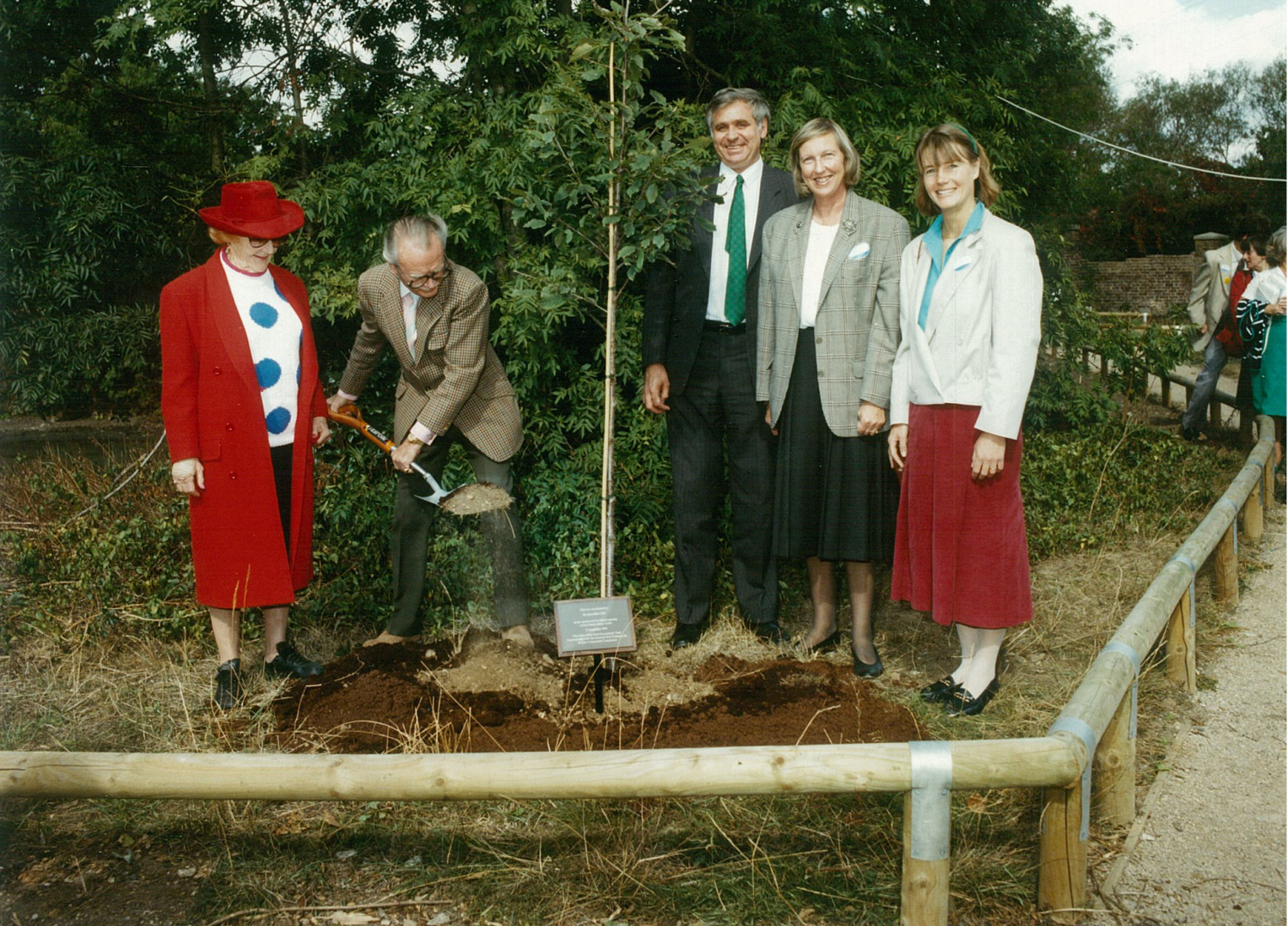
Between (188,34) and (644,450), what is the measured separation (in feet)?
12.3

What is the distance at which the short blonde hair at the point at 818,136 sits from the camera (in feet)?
13.1

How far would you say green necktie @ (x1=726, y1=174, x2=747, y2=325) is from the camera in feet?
14.3

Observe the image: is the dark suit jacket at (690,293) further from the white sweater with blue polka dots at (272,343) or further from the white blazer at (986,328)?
the white sweater with blue polka dots at (272,343)

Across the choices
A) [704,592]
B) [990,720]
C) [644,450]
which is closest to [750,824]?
→ [990,720]

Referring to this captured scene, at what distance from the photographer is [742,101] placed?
4207 millimetres

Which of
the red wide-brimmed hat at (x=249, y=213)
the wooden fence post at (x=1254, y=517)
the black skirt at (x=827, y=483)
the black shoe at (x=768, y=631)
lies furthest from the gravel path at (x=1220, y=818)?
the red wide-brimmed hat at (x=249, y=213)

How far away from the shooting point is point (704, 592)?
4.71 metres

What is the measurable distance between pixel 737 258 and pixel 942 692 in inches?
75.7

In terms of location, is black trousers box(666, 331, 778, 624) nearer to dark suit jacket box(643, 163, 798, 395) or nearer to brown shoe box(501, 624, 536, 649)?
dark suit jacket box(643, 163, 798, 395)

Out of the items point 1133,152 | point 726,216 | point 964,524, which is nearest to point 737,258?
point 726,216

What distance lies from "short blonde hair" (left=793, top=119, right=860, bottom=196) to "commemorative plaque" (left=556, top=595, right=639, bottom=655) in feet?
5.99

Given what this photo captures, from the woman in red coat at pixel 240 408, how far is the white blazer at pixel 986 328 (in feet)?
7.76

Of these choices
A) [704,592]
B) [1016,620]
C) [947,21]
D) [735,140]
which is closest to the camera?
[1016,620]

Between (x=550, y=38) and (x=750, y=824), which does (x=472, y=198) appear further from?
(x=750, y=824)
